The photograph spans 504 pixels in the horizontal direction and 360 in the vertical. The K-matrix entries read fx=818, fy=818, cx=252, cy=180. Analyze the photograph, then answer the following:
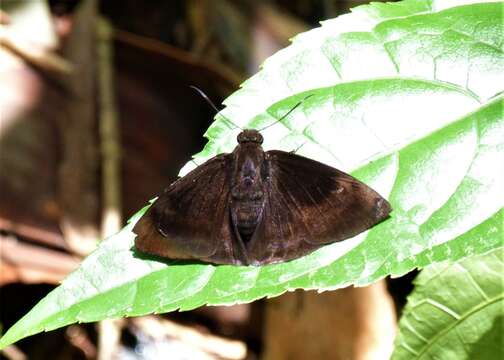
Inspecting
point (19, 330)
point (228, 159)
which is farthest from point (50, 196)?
point (19, 330)

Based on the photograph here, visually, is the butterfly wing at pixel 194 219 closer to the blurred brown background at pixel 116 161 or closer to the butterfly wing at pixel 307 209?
the butterfly wing at pixel 307 209

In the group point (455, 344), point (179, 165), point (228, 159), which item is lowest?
point (455, 344)

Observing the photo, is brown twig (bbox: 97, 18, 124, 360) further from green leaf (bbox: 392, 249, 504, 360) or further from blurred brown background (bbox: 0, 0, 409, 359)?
green leaf (bbox: 392, 249, 504, 360)

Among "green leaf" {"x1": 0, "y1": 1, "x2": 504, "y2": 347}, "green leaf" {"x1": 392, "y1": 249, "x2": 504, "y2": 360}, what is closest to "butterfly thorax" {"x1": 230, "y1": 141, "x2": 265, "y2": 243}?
"green leaf" {"x1": 0, "y1": 1, "x2": 504, "y2": 347}

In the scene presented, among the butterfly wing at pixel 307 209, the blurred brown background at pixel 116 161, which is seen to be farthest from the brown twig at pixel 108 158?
the butterfly wing at pixel 307 209

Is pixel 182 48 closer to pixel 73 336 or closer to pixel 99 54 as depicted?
pixel 99 54

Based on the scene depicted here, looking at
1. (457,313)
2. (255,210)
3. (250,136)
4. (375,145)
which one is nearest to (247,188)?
(255,210)
